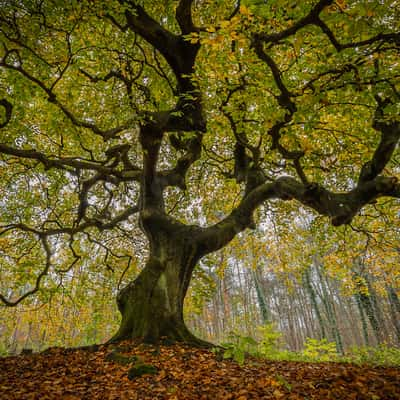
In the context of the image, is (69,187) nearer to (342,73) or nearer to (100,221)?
(100,221)

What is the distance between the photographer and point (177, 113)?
17.8ft

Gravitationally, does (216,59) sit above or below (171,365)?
above

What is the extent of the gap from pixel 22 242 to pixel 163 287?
194 inches

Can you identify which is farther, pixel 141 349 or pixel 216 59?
pixel 216 59

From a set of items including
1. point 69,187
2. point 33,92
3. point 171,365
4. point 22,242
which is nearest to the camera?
point 171,365

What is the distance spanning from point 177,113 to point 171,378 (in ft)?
15.1

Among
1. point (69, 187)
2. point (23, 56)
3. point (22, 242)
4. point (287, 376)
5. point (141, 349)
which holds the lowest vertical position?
point (287, 376)

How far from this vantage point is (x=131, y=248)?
990cm

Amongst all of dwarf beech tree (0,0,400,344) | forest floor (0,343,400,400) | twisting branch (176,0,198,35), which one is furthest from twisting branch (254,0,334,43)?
forest floor (0,343,400,400)

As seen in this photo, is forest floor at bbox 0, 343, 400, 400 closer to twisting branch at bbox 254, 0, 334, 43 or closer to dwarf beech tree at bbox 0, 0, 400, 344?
dwarf beech tree at bbox 0, 0, 400, 344

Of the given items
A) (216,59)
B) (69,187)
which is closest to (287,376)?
(216,59)

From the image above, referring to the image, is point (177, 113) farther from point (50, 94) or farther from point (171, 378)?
point (171, 378)

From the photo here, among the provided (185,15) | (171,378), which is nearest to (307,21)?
(185,15)

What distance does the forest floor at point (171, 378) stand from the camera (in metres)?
3.21
